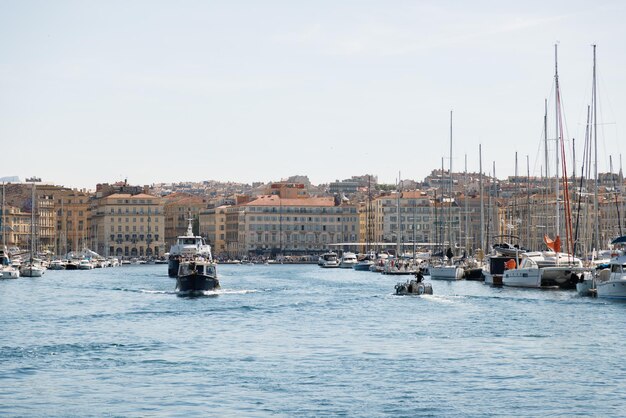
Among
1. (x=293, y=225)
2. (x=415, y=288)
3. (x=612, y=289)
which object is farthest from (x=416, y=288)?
(x=293, y=225)

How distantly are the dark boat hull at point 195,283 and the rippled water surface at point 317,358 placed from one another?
4.99 meters

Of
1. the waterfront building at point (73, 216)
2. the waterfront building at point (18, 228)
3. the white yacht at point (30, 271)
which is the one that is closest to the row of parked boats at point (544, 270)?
the white yacht at point (30, 271)

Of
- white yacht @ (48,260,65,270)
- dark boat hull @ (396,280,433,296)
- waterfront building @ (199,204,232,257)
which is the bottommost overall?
dark boat hull @ (396,280,433,296)

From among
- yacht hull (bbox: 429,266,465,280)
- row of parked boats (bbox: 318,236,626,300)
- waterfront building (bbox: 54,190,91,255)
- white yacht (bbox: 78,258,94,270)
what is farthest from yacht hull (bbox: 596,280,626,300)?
waterfront building (bbox: 54,190,91,255)

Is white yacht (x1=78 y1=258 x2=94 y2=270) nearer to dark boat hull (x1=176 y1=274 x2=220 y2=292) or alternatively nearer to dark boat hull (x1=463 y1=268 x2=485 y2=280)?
dark boat hull (x1=463 y1=268 x2=485 y2=280)

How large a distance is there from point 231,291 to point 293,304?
11396 mm

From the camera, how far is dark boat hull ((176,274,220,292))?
216 ft

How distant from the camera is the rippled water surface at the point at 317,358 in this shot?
29.3m

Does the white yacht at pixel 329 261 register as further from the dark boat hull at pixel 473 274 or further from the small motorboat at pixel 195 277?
the small motorboat at pixel 195 277

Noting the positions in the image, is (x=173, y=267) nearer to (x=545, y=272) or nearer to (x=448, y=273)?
(x=448, y=273)

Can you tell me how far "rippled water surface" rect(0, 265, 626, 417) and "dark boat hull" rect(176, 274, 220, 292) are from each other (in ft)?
16.4

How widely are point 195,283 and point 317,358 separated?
29571 millimetres

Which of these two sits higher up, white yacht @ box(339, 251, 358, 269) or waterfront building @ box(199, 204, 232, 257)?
waterfront building @ box(199, 204, 232, 257)

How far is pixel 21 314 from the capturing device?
54.8 meters
